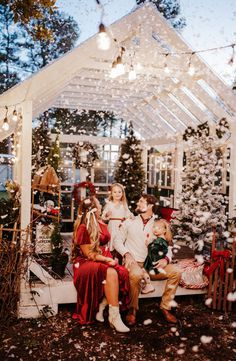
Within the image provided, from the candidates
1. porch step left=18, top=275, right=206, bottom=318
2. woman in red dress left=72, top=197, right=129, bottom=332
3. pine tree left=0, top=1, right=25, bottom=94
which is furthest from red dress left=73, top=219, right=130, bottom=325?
pine tree left=0, top=1, right=25, bottom=94

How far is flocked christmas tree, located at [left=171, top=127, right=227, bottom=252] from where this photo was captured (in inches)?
353

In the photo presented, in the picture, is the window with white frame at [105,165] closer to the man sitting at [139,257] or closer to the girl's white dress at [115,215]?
the girl's white dress at [115,215]

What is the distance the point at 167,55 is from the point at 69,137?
6049 millimetres

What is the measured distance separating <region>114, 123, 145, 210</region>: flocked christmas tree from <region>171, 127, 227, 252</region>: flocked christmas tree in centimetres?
301

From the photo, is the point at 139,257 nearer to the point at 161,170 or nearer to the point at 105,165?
the point at 105,165

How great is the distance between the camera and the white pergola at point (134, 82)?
5.84 meters

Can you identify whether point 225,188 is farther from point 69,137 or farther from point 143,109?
point 69,137

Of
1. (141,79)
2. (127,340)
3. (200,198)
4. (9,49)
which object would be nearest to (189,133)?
(200,198)

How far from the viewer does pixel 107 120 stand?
13688 millimetres

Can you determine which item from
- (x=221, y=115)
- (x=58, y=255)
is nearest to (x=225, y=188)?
(x=221, y=115)

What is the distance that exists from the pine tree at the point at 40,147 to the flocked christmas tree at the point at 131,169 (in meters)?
2.46

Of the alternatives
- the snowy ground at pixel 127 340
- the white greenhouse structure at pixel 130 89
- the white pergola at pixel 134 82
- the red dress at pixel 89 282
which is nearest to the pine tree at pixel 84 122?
the white greenhouse structure at pixel 130 89

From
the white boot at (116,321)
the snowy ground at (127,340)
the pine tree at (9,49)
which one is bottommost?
the snowy ground at (127,340)

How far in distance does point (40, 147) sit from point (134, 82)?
12.3 feet
